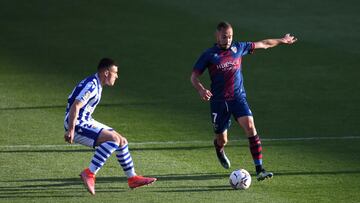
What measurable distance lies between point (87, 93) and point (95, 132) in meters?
0.63

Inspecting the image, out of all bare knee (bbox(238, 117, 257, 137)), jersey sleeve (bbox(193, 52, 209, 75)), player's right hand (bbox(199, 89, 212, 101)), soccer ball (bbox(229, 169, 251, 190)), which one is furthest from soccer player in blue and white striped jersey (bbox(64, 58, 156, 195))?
bare knee (bbox(238, 117, 257, 137))

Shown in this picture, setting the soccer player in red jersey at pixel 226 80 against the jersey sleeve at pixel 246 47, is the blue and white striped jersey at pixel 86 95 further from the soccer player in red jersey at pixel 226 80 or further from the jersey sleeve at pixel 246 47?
the jersey sleeve at pixel 246 47

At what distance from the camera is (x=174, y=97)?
2323 centimetres

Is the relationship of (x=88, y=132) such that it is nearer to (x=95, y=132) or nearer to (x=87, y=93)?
(x=95, y=132)

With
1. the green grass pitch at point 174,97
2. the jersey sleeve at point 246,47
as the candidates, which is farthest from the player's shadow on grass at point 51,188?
the jersey sleeve at point 246,47

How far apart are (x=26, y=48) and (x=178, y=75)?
18.3ft

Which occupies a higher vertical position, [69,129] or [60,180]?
[69,129]

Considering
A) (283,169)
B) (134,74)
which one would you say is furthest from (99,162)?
(134,74)

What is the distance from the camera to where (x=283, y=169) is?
16.5 meters

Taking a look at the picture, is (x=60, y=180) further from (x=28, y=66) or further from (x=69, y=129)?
(x=28, y=66)

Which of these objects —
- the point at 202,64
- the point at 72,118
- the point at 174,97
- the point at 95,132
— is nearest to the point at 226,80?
the point at 202,64

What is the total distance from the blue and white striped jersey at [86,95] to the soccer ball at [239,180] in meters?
2.40

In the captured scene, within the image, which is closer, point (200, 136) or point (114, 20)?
point (200, 136)

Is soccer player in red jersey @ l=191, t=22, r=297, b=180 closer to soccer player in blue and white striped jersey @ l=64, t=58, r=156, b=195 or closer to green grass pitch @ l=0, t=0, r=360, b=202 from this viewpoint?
green grass pitch @ l=0, t=0, r=360, b=202
